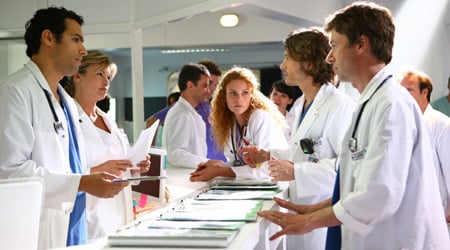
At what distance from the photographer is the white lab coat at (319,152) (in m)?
2.41

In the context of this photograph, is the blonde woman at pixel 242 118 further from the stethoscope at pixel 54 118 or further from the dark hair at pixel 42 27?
the dark hair at pixel 42 27

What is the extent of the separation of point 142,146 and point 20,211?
3.39ft

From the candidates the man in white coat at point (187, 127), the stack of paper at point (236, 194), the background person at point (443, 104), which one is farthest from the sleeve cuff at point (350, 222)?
the background person at point (443, 104)

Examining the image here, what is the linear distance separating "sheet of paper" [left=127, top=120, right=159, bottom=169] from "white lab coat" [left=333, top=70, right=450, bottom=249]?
91 cm

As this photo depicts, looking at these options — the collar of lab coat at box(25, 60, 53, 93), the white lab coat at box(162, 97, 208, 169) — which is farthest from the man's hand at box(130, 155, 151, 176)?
the white lab coat at box(162, 97, 208, 169)

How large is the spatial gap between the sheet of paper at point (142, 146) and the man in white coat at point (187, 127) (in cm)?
138

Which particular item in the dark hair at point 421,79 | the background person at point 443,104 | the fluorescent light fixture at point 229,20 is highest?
the fluorescent light fixture at point 229,20

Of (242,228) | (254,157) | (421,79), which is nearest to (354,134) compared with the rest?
(242,228)

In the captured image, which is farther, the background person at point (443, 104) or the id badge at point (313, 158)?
the background person at point (443, 104)

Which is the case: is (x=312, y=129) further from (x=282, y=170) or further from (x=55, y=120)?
(x=55, y=120)

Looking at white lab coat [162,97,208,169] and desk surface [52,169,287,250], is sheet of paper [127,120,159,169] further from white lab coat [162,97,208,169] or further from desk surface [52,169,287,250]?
white lab coat [162,97,208,169]

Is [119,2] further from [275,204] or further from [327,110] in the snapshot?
[275,204]

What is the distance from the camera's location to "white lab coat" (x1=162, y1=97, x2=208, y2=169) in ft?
13.5

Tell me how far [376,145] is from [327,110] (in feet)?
2.99
